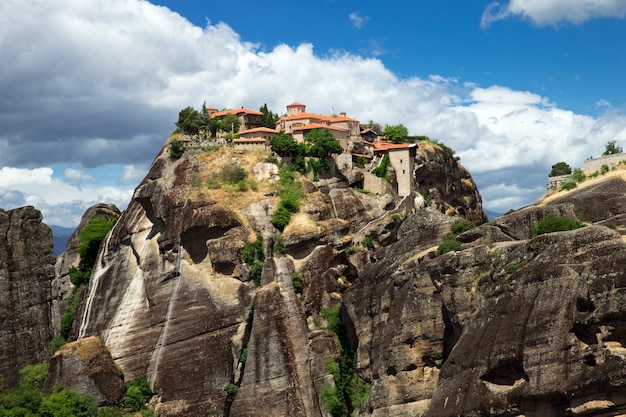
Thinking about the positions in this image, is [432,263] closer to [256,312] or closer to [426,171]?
[256,312]

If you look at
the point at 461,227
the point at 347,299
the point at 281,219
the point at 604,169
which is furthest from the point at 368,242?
the point at 604,169

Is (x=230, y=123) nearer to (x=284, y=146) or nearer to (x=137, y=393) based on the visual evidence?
(x=284, y=146)

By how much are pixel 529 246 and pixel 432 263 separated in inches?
386

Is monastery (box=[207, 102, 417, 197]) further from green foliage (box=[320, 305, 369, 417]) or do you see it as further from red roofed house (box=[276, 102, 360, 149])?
green foliage (box=[320, 305, 369, 417])

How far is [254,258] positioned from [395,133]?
30019 millimetres

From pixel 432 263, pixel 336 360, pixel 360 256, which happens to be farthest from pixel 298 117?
pixel 432 263

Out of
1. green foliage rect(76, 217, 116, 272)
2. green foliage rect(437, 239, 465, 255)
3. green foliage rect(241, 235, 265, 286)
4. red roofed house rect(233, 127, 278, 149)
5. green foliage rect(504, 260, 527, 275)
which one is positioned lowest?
green foliage rect(504, 260, 527, 275)

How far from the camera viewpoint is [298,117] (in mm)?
107375

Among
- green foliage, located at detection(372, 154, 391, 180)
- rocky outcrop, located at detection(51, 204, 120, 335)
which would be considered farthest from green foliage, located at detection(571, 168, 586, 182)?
rocky outcrop, located at detection(51, 204, 120, 335)

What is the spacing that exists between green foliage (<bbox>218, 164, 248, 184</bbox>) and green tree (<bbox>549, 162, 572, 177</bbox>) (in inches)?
1248

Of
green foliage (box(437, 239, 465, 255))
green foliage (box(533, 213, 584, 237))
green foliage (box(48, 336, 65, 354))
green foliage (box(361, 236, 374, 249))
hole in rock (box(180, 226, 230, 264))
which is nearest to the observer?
green foliage (box(533, 213, 584, 237))

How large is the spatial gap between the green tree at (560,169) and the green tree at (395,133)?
1539 cm

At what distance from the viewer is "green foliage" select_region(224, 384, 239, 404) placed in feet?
273

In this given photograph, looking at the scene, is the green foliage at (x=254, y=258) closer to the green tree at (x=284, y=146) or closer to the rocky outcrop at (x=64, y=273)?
Result: the green tree at (x=284, y=146)
